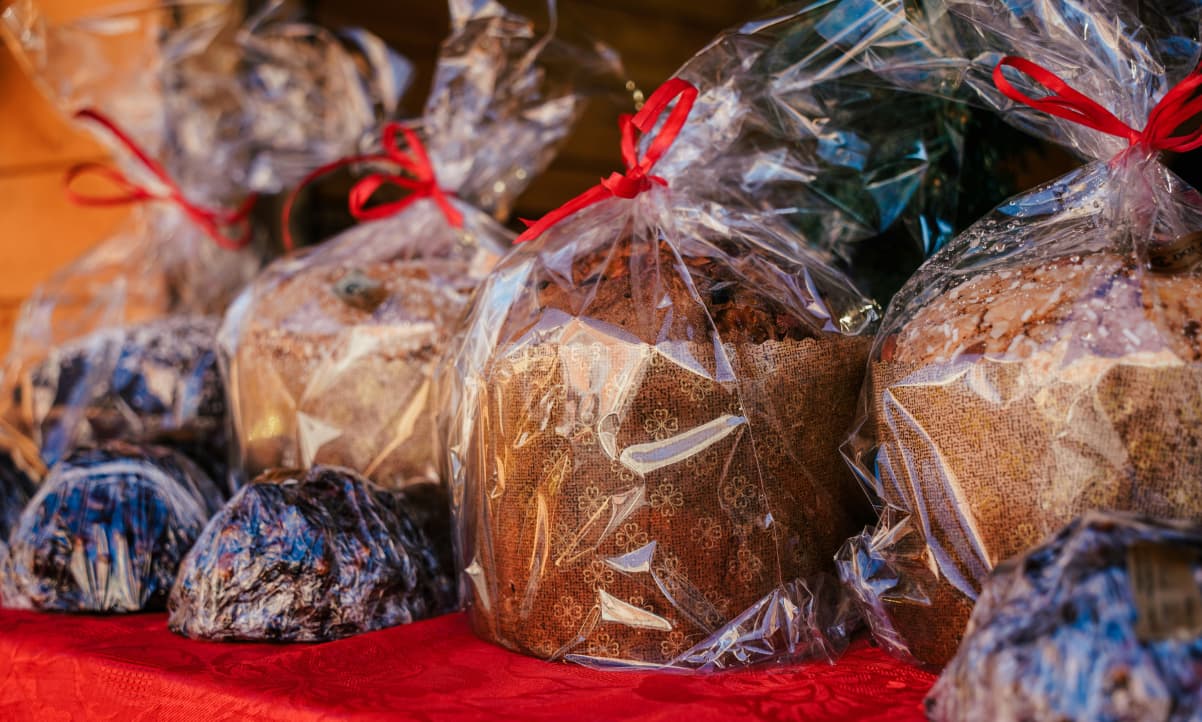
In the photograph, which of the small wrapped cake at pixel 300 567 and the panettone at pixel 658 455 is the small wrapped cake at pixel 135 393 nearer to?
the small wrapped cake at pixel 300 567

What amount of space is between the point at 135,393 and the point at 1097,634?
1.32 m

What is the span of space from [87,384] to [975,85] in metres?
1.25

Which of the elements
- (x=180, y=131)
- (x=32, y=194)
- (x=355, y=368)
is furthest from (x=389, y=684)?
(x=32, y=194)

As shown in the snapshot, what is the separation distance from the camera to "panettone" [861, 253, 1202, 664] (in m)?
0.74

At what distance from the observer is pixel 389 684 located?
2.92ft

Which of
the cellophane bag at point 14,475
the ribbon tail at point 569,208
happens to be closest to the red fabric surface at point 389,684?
the cellophane bag at point 14,475

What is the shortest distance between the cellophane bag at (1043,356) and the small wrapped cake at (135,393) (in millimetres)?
988

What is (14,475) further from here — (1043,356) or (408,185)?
(1043,356)

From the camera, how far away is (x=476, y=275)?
1.33 m

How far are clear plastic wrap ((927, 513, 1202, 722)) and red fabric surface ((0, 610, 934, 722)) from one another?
0.16 meters

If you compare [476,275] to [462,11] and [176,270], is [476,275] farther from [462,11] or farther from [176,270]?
[176,270]

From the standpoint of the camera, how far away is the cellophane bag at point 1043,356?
74 cm

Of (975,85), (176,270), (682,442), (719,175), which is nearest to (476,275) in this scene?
(719,175)

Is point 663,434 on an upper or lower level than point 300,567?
upper
